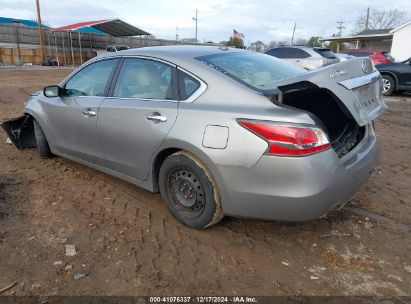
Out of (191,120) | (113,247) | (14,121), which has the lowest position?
(113,247)

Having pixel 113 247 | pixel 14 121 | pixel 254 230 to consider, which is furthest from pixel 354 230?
pixel 14 121

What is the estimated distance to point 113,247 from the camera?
3184mm

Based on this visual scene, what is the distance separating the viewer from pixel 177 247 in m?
3.18

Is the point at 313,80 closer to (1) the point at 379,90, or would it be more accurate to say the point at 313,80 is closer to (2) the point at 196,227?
(1) the point at 379,90

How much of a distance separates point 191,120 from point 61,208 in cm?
179

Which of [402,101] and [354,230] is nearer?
[354,230]

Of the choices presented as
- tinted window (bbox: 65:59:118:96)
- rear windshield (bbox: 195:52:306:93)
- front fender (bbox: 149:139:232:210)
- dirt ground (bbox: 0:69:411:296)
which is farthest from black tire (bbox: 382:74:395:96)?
front fender (bbox: 149:139:232:210)

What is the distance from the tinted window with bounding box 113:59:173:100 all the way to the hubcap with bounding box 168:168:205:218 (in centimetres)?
72

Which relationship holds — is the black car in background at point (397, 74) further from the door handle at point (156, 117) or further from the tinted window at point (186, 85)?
the door handle at point (156, 117)

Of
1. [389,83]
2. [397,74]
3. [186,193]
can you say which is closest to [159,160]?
[186,193]

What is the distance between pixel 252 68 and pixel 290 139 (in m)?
1.14

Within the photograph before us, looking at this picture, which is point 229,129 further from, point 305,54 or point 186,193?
point 305,54

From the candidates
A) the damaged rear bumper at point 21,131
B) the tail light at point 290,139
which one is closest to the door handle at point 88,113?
the damaged rear bumper at point 21,131

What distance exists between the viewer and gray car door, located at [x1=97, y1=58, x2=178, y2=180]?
3363mm
